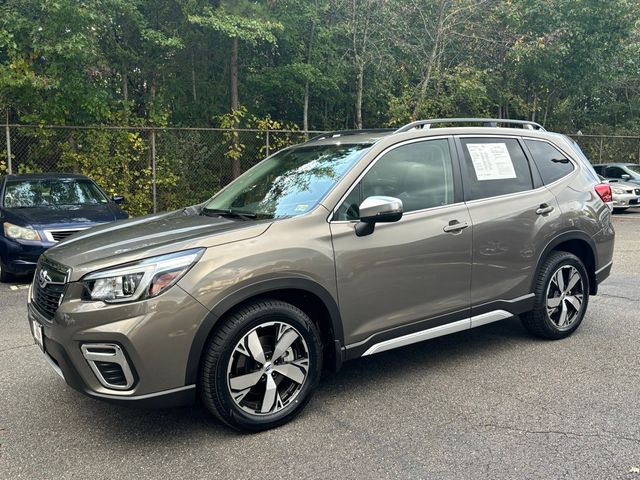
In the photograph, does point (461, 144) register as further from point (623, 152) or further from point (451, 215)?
point (623, 152)

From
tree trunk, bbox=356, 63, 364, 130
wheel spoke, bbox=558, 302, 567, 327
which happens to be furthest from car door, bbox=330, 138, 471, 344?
tree trunk, bbox=356, 63, 364, 130

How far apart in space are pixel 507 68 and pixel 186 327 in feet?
60.7

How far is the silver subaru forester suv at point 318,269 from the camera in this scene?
293 cm

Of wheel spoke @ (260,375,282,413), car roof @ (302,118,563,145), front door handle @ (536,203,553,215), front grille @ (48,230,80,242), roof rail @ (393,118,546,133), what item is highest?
roof rail @ (393,118,546,133)

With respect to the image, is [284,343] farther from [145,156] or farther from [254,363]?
[145,156]

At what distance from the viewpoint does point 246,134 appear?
14336mm

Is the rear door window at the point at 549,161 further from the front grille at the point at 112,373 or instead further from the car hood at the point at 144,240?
the front grille at the point at 112,373

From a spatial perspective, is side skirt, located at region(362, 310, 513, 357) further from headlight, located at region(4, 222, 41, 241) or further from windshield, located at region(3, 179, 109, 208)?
windshield, located at region(3, 179, 109, 208)

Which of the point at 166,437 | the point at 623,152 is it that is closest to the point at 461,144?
the point at 166,437

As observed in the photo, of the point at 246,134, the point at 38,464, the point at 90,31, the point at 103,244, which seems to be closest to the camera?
the point at 38,464

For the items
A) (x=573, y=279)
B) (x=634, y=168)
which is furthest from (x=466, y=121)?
(x=634, y=168)

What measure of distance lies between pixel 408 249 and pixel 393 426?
1.15 meters

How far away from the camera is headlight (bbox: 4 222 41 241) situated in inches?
279

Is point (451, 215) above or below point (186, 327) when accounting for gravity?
above
